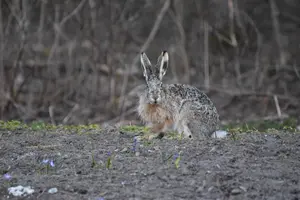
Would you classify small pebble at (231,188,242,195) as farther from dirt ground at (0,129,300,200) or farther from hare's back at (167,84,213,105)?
hare's back at (167,84,213,105)

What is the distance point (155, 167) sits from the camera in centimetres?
575

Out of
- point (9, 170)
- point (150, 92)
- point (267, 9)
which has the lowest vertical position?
point (9, 170)

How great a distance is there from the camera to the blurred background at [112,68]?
11.0 metres

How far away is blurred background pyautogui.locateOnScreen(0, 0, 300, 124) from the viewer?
1105 centimetres

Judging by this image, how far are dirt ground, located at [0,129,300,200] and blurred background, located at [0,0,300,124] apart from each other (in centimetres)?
366

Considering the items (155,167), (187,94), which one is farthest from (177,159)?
(187,94)

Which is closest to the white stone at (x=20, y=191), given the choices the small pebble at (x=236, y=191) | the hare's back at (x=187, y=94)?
the small pebble at (x=236, y=191)

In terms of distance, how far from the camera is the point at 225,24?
13.8 meters

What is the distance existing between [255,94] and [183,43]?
5.97ft

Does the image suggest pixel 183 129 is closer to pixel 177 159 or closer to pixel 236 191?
pixel 177 159

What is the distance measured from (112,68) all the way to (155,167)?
5.98m

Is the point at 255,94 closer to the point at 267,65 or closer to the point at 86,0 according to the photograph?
the point at 267,65

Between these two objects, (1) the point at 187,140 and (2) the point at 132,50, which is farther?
(2) the point at 132,50

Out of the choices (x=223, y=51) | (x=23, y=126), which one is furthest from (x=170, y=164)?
(x=223, y=51)
